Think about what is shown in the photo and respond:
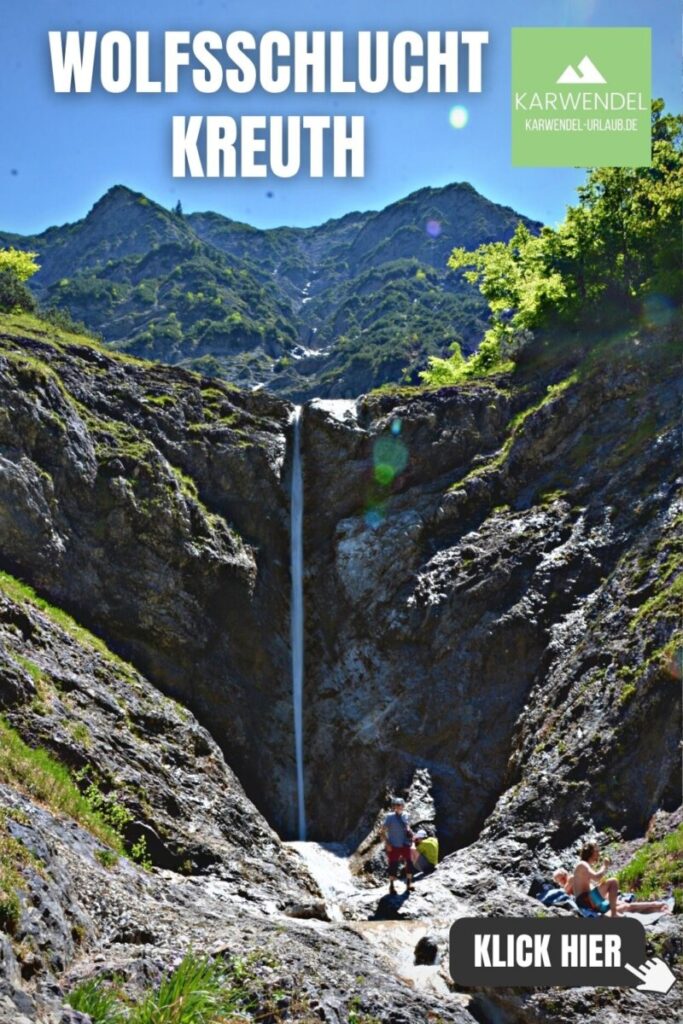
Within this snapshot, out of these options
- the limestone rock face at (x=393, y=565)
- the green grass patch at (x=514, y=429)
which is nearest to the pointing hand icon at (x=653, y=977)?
the limestone rock face at (x=393, y=565)

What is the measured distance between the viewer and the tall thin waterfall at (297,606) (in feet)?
78.8

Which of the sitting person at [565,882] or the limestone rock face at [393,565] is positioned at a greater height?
the limestone rock face at [393,565]

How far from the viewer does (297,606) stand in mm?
27812

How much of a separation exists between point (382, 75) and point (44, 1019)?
1327 cm

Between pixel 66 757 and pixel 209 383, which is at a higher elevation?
pixel 209 383

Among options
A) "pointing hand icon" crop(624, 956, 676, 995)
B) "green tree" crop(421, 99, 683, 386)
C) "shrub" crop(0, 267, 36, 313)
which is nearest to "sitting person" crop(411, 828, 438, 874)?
"pointing hand icon" crop(624, 956, 676, 995)

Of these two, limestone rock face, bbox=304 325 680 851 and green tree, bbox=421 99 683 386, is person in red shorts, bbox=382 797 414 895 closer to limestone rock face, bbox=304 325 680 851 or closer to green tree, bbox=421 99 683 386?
limestone rock face, bbox=304 325 680 851

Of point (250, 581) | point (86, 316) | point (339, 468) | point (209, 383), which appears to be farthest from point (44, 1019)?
point (86, 316)

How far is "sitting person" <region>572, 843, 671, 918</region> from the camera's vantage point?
1130 cm

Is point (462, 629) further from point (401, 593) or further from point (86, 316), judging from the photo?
point (86, 316)

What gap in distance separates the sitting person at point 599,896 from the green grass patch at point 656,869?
0.61 meters

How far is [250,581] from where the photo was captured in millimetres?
26688

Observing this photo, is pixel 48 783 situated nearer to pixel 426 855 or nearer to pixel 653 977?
pixel 426 855

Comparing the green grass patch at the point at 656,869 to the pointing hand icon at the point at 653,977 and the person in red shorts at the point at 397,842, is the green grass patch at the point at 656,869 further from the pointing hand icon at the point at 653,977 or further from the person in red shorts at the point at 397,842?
the person in red shorts at the point at 397,842
